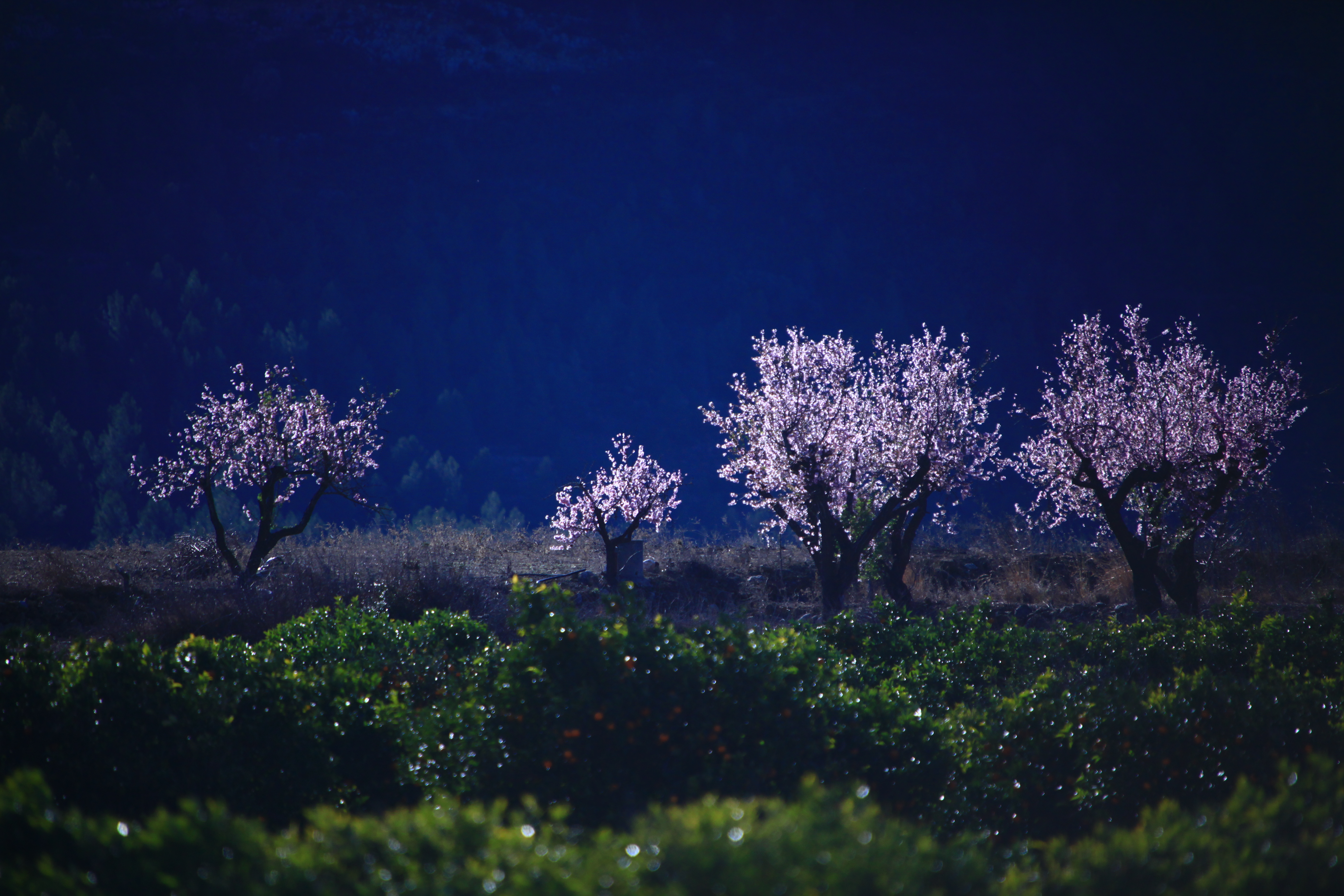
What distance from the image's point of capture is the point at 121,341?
219 feet

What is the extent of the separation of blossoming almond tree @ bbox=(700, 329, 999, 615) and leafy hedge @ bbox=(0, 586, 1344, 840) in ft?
27.3

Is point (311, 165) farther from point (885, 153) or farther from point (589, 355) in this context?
point (885, 153)

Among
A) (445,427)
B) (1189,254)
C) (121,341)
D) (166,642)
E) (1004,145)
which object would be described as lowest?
(166,642)

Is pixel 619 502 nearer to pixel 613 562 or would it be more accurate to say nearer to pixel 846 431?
pixel 613 562

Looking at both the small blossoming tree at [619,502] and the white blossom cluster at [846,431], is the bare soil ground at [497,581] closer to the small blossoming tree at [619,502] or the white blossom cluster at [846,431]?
the small blossoming tree at [619,502]

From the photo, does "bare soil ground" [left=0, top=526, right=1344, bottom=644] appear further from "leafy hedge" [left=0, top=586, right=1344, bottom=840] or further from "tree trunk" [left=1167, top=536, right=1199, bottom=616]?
"leafy hedge" [left=0, top=586, right=1344, bottom=840]

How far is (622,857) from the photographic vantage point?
2.75 meters

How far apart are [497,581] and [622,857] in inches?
557

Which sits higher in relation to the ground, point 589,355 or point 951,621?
point 589,355

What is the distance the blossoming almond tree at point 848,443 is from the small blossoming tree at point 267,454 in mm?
8290

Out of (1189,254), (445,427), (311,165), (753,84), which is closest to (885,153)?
(753,84)

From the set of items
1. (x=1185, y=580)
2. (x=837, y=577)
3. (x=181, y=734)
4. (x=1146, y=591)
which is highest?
(x=1185, y=580)

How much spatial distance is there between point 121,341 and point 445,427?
28351 millimetres

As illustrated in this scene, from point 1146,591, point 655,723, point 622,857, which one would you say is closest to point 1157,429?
point 1146,591
